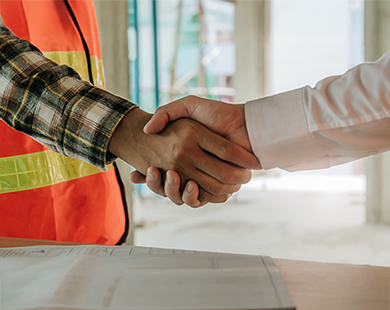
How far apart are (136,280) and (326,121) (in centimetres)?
Result: 49

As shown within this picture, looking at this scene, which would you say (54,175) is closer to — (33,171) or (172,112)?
(33,171)

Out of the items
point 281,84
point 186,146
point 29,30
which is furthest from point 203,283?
point 281,84

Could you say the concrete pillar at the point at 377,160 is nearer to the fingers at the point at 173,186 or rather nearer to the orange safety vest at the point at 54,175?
the fingers at the point at 173,186

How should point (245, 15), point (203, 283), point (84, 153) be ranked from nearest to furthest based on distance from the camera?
A: point (203, 283) < point (84, 153) < point (245, 15)

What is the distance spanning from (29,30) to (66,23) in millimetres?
90

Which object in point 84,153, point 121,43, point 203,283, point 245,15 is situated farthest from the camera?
point 245,15

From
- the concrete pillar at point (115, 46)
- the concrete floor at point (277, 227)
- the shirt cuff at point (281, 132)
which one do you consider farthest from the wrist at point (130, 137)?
the concrete floor at point (277, 227)

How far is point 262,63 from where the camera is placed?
511 centimetres

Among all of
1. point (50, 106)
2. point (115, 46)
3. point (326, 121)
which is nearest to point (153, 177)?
point (50, 106)

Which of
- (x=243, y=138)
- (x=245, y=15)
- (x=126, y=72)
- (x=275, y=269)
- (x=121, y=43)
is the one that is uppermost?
(x=245, y=15)

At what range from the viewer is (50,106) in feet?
2.54

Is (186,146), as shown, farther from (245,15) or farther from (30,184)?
(245,15)

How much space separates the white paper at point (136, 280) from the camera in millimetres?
392

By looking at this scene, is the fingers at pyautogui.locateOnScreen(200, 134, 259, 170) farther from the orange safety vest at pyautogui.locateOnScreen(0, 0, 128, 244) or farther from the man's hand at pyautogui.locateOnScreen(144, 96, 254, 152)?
the orange safety vest at pyautogui.locateOnScreen(0, 0, 128, 244)
